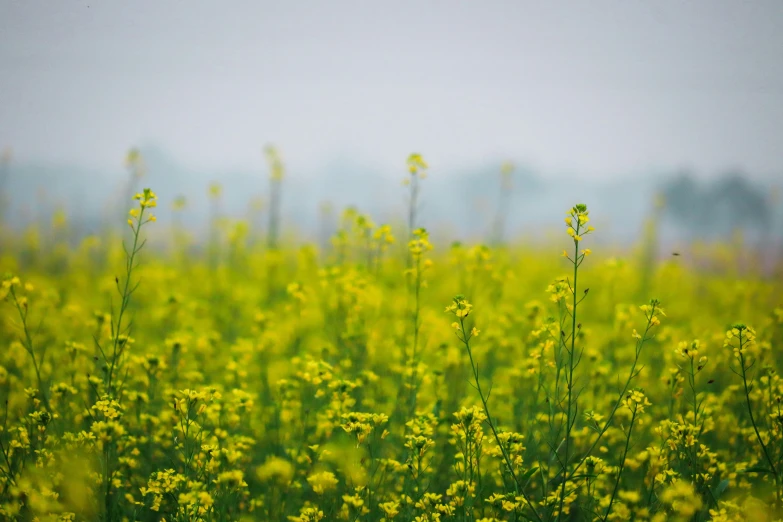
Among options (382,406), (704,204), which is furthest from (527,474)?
(704,204)

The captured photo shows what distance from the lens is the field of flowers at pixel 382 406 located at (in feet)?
8.33

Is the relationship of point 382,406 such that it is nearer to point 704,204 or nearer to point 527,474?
point 527,474

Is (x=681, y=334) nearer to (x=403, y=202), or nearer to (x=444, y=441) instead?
(x=444, y=441)

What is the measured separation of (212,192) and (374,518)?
6.35 metres

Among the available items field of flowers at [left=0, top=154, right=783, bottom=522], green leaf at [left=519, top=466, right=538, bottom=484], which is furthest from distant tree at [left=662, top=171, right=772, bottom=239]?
green leaf at [left=519, top=466, right=538, bottom=484]

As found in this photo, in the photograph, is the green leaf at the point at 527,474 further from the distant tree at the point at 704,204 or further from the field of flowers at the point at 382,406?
the distant tree at the point at 704,204

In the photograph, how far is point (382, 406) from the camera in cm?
383

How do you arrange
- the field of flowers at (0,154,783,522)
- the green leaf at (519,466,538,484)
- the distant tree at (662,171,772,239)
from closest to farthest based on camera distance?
the field of flowers at (0,154,783,522) → the green leaf at (519,466,538,484) → the distant tree at (662,171,772,239)

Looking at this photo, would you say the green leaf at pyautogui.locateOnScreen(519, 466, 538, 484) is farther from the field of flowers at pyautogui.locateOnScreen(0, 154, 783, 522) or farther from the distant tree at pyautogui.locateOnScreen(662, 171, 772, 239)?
the distant tree at pyautogui.locateOnScreen(662, 171, 772, 239)

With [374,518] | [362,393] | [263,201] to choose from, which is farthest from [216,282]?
[374,518]

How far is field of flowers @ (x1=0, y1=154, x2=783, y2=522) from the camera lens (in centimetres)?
254

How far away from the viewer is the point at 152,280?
7.21 metres

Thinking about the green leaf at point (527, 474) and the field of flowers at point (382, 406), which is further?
the green leaf at point (527, 474)

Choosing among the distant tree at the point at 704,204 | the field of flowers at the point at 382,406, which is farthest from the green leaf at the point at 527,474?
the distant tree at the point at 704,204
